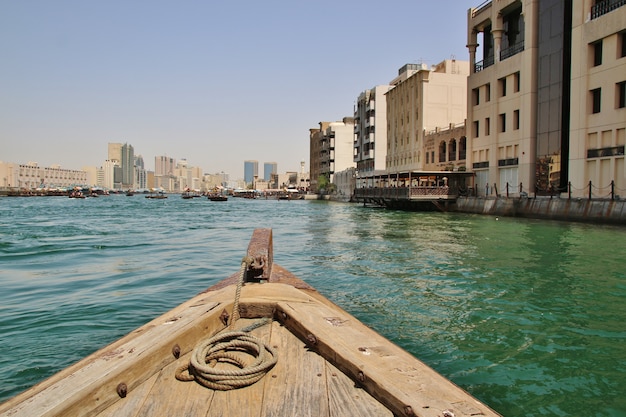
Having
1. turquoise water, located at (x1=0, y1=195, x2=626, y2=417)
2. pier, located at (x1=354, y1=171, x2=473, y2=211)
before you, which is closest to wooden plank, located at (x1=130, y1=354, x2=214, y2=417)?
turquoise water, located at (x1=0, y1=195, x2=626, y2=417)

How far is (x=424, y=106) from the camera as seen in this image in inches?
2352

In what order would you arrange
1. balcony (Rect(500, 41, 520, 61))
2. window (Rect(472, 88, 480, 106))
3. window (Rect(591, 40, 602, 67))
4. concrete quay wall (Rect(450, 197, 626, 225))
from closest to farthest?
concrete quay wall (Rect(450, 197, 626, 225)) → window (Rect(591, 40, 602, 67)) → balcony (Rect(500, 41, 520, 61)) → window (Rect(472, 88, 480, 106))

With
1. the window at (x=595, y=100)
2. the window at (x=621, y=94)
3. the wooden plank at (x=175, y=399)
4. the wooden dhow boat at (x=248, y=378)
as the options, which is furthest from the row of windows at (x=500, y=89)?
the wooden plank at (x=175, y=399)

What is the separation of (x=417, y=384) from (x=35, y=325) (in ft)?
23.5

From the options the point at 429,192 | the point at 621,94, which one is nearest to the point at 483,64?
the point at 429,192

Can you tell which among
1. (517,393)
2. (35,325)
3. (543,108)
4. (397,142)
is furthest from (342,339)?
(397,142)

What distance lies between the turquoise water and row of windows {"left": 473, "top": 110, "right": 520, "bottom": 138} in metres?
21.5

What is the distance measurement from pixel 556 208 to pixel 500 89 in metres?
16.2

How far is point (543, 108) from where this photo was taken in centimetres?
3491

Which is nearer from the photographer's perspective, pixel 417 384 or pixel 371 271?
pixel 417 384

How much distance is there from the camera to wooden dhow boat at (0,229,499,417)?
250 cm

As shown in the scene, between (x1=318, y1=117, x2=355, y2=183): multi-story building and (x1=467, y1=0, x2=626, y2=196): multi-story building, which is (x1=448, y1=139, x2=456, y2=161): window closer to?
(x1=467, y1=0, x2=626, y2=196): multi-story building

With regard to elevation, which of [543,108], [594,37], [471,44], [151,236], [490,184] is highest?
[471,44]

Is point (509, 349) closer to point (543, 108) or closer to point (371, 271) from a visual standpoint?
point (371, 271)
